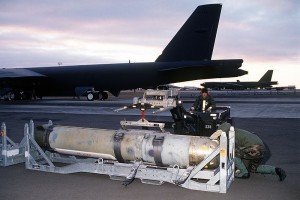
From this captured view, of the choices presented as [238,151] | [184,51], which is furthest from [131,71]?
[238,151]

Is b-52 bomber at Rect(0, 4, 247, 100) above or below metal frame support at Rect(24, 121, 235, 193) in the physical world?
above

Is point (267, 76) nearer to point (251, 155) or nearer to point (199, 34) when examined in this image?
point (199, 34)

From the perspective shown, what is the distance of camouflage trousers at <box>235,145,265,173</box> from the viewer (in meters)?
6.45

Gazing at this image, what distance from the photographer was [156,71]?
29391 mm

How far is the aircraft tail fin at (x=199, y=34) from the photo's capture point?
28281 millimetres

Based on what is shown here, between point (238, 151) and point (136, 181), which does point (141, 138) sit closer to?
point (136, 181)

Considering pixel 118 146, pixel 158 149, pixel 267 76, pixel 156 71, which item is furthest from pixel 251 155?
pixel 267 76

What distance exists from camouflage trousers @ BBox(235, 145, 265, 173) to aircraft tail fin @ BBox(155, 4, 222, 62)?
74.4ft

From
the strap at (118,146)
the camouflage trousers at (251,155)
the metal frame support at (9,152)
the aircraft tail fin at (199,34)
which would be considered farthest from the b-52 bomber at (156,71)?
the strap at (118,146)

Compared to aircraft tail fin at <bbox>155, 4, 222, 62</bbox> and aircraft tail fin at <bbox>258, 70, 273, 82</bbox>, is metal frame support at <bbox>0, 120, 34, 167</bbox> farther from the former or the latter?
aircraft tail fin at <bbox>258, 70, 273, 82</bbox>

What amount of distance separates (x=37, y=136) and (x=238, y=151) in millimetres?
4855

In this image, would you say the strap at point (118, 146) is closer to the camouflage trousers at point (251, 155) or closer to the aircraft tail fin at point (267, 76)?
the camouflage trousers at point (251, 155)

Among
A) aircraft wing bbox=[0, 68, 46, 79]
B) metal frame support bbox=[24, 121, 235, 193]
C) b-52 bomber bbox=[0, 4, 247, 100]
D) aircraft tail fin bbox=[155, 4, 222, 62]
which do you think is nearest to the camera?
metal frame support bbox=[24, 121, 235, 193]

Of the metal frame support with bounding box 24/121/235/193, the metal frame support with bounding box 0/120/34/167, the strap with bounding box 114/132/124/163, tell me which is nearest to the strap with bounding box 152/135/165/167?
the metal frame support with bounding box 24/121/235/193
